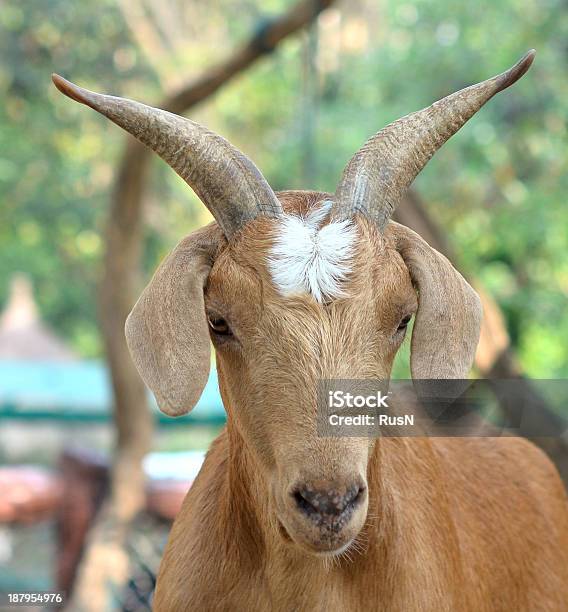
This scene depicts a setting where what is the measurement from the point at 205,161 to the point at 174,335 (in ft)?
1.92

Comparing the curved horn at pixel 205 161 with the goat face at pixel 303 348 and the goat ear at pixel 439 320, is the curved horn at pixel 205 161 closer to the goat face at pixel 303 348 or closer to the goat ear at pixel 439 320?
the goat face at pixel 303 348

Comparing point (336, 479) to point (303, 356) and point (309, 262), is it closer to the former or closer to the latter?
point (303, 356)

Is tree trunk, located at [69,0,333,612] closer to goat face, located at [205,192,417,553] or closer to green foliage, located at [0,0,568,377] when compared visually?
green foliage, located at [0,0,568,377]

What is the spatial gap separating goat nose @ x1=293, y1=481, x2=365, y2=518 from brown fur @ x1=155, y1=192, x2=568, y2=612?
28 mm

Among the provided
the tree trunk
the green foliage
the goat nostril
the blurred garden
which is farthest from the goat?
the tree trunk

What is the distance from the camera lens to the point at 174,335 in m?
3.02

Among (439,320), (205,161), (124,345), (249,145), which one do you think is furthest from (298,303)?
(249,145)

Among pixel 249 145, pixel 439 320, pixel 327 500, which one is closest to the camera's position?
pixel 327 500

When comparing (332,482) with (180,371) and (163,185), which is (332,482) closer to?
(180,371)

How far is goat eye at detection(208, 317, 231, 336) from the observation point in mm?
3041

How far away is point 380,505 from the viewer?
3.33 metres

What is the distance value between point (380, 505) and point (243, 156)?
1.23 meters

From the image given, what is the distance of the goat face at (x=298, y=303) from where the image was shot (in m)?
2.78

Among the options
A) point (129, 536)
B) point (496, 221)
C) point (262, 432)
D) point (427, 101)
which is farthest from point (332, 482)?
point (496, 221)
